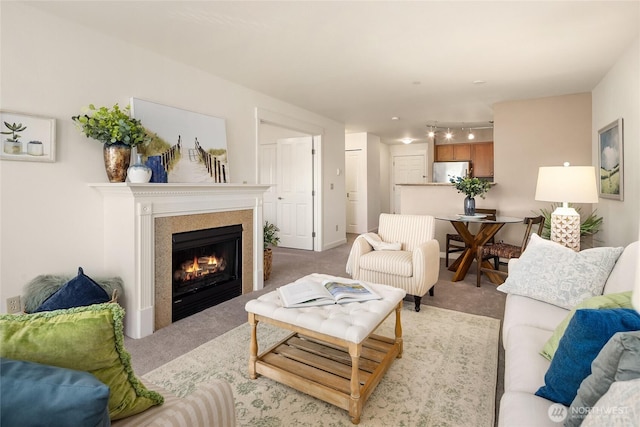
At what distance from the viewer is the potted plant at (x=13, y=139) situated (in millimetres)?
2227

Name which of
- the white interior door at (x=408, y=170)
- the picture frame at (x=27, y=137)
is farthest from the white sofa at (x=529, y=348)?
the white interior door at (x=408, y=170)

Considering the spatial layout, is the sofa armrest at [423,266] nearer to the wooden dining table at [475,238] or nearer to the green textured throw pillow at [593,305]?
the wooden dining table at [475,238]

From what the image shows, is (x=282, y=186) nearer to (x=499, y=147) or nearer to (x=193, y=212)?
(x=193, y=212)

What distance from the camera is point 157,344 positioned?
2506 mm

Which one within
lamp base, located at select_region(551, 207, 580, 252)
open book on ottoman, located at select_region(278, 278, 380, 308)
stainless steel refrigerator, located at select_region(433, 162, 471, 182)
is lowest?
open book on ottoman, located at select_region(278, 278, 380, 308)

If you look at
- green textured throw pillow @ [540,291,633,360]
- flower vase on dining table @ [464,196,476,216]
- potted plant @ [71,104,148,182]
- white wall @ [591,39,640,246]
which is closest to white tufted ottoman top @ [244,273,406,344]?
green textured throw pillow @ [540,291,633,360]

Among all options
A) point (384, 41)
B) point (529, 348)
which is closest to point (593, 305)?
point (529, 348)

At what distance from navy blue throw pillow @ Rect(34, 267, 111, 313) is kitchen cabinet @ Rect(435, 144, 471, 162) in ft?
25.2

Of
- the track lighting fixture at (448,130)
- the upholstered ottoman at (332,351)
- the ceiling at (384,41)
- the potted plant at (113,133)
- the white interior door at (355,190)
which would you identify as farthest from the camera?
the white interior door at (355,190)

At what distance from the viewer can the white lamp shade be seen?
2.71m

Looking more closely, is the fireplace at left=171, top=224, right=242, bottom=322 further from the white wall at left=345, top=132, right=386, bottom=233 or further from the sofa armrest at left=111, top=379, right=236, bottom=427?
the white wall at left=345, top=132, right=386, bottom=233

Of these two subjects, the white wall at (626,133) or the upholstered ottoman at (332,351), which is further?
the white wall at (626,133)

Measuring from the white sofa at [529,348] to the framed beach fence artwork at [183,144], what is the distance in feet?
9.21

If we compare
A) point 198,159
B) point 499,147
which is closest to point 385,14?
point 198,159
